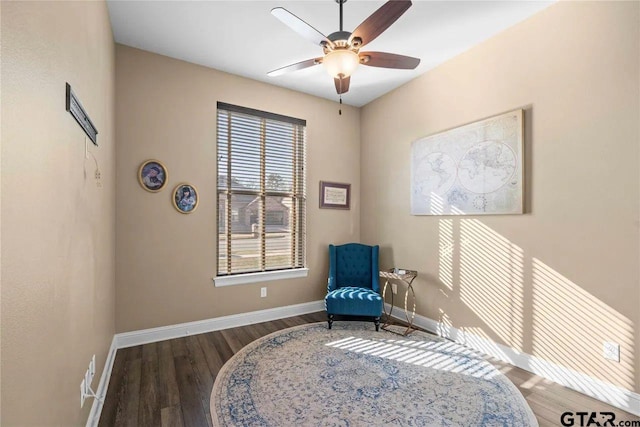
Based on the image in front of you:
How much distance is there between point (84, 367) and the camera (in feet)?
5.36

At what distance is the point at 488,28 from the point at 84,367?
4.19 meters

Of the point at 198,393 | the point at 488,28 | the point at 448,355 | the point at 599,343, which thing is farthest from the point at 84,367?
the point at 488,28

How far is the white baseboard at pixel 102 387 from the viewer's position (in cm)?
182

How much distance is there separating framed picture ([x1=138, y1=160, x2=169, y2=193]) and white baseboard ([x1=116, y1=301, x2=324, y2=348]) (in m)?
1.57

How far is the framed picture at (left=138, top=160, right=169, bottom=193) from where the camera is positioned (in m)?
3.02

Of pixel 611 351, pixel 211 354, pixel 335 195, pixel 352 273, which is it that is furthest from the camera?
pixel 335 195

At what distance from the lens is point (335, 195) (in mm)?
4352

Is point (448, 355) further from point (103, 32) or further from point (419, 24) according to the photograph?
point (103, 32)

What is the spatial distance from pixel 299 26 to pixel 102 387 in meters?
3.04

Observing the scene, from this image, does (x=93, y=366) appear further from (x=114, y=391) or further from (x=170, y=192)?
(x=170, y=192)

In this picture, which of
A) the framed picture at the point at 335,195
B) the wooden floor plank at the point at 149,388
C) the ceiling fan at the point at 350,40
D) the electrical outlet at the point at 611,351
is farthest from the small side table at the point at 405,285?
the wooden floor plank at the point at 149,388

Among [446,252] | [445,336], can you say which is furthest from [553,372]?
[446,252]

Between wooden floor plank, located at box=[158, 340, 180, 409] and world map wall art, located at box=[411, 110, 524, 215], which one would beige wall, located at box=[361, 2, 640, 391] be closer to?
world map wall art, located at box=[411, 110, 524, 215]

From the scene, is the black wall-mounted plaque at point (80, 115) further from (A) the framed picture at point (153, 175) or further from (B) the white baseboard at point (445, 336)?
(B) the white baseboard at point (445, 336)
